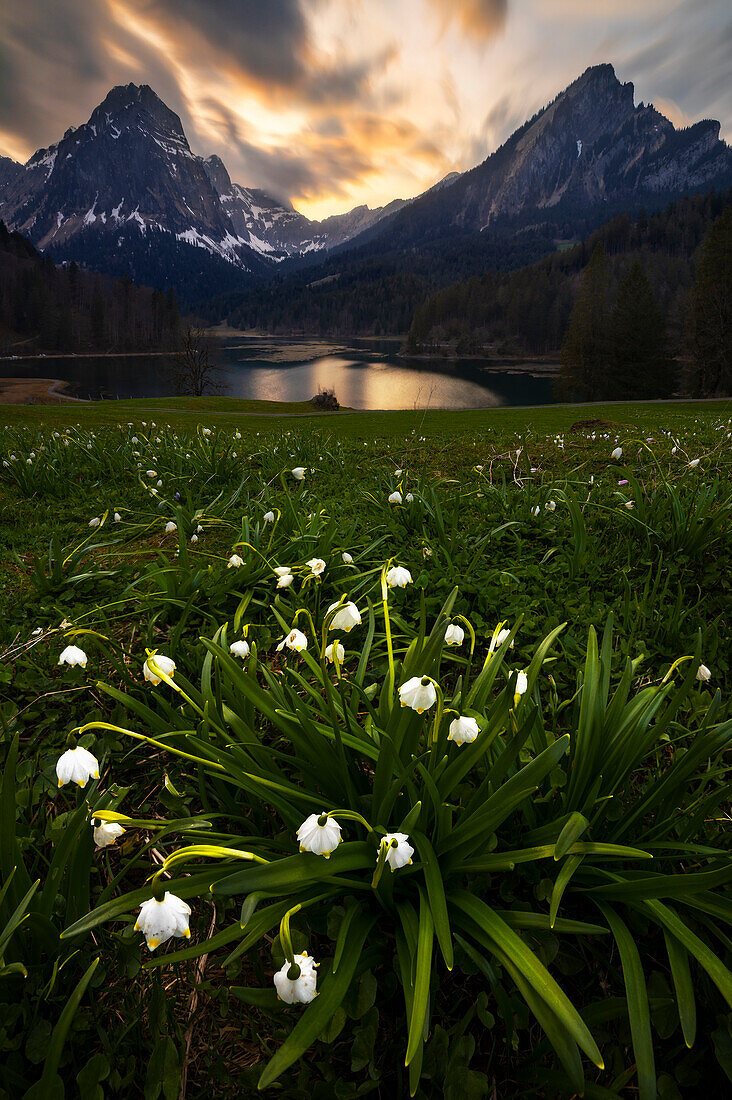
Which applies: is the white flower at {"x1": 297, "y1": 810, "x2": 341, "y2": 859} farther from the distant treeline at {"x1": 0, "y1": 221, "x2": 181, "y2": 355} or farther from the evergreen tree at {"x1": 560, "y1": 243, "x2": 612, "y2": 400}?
the distant treeline at {"x1": 0, "y1": 221, "x2": 181, "y2": 355}

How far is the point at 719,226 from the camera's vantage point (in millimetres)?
36281

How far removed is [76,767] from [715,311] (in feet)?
156

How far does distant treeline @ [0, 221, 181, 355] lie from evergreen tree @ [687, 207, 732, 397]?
268ft

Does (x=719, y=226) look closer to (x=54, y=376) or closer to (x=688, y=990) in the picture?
(x=688, y=990)

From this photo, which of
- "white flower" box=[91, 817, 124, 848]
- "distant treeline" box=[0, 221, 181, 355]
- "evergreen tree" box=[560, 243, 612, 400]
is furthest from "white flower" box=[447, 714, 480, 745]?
"distant treeline" box=[0, 221, 181, 355]

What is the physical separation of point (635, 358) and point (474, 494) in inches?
1895

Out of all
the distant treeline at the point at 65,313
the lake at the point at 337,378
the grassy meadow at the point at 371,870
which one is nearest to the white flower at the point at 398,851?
the grassy meadow at the point at 371,870

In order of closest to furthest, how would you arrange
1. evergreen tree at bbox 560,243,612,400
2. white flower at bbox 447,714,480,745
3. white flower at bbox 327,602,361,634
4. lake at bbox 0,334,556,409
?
white flower at bbox 447,714,480,745 < white flower at bbox 327,602,361,634 < evergreen tree at bbox 560,243,612,400 < lake at bbox 0,334,556,409

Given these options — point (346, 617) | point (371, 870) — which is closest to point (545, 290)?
point (346, 617)

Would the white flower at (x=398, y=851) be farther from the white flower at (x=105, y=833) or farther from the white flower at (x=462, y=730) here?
the white flower at (x=105, y=833)

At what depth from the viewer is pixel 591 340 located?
1766 inches

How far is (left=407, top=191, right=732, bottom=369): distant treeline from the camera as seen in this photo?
302ft

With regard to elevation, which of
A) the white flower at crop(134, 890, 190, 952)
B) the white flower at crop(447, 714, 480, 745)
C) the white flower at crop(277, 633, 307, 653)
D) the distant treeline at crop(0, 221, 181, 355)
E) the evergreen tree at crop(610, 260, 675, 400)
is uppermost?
the distant treeline at crop(0, 221, 181, 355)

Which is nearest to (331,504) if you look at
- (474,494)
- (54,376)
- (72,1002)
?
(474,494)
